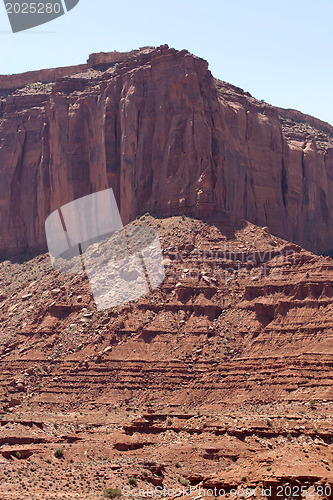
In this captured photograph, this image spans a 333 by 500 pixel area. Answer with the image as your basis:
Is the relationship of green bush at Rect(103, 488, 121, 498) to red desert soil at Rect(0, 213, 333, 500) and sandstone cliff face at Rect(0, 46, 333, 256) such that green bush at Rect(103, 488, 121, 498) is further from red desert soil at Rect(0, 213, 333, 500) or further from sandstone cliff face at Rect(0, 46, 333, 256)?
sandstone cliff face at Rect(0, 46, 333, 256)

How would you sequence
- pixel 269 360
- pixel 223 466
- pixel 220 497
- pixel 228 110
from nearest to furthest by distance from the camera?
1. pixel 220 497
2. pixel 223 466
3. pixel 269 360
4. pixel 228 110

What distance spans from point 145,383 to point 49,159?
35.7m

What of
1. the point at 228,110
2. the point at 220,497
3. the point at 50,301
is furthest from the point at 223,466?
the point at 228,110

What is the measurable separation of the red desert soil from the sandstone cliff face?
12.4 feet

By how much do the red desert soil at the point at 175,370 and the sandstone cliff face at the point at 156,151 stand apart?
3.77 metres

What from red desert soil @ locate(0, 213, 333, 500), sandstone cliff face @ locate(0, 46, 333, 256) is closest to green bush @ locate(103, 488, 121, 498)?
red desert soil @ locate(0, 213, 333, 500)

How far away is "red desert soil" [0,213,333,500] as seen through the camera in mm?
54750

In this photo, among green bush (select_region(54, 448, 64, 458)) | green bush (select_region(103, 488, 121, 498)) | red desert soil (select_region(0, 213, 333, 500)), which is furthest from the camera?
green bush (select_region(54, 448, 64, 458))

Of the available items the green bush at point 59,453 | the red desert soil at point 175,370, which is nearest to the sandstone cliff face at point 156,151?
the red desert soil at point 175,370

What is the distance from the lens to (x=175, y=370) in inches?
2603

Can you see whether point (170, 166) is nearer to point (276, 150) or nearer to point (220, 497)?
point (276, 150)

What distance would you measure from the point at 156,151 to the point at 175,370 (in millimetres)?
22909

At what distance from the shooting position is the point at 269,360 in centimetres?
6431

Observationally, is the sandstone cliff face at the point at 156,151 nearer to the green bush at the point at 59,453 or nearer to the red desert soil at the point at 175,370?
the red desert soil at the point at 175,370
